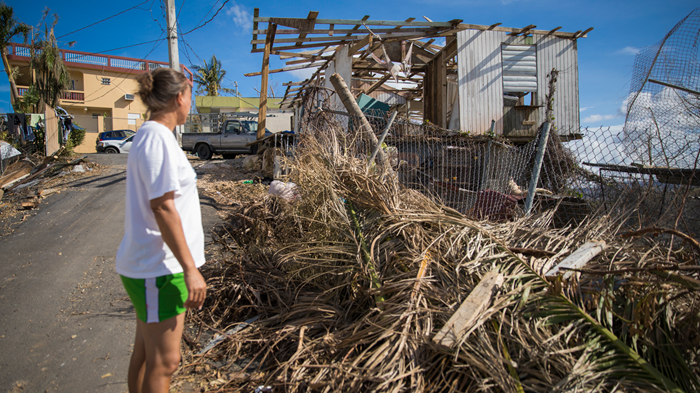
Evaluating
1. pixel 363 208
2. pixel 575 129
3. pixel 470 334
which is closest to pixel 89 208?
pixel 363 208

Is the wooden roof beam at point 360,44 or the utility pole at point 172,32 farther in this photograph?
the utility pole at point 172,32

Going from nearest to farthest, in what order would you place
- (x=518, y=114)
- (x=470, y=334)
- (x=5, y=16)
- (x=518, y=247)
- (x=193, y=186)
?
1. (x=193, y=186)
2. (x=470, y=334)
3. (x=518, y=247)
4. (x=518, y=114)
5. (x=5, y=16)

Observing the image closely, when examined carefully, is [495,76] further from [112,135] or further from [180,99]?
[112,135]

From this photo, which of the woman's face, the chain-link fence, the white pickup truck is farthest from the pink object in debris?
the white pickup truck

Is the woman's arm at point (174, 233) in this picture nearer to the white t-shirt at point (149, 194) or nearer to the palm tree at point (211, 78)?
the white t-shirt at point (149, 194)

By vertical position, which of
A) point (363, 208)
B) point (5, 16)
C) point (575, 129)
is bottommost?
point (363, 208)

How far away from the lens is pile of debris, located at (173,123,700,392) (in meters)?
1.65

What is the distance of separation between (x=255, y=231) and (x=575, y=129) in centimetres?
985

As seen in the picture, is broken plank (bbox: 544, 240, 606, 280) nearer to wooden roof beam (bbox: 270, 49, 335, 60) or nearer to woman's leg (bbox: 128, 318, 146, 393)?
woman's leg (bbox: 128, 318, 146, 393)

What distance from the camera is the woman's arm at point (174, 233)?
1312mm

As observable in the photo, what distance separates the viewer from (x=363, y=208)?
9.91ft

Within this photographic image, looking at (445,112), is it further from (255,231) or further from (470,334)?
(470,334)

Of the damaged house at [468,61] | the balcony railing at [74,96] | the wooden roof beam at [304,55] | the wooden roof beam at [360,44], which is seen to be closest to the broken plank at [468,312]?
the damaged house at [468,61]

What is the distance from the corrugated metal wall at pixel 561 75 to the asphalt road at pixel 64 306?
9571mm
